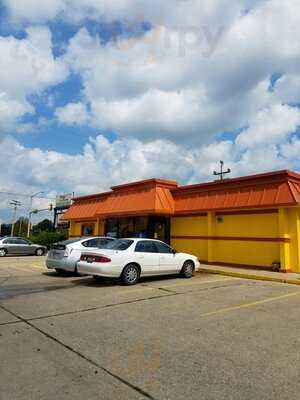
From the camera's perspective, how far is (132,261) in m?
12.5

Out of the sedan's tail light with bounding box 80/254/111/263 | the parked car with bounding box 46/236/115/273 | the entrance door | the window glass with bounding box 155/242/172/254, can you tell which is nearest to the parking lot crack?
the sedan's tail light with bounding box 80/254/111/263

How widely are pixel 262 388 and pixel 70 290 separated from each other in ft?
26.2

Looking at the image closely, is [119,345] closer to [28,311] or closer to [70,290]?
[28,311]

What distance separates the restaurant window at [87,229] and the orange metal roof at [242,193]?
959cm

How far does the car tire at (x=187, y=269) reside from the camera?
14.4 meters

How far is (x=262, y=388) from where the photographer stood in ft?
14.3

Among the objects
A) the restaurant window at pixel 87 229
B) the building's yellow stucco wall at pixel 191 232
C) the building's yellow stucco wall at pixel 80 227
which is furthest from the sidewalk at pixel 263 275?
the restaurant window at pixel 87 229

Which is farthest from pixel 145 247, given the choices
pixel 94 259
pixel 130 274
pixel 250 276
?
pixel 250 276

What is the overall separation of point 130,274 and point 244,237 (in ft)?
24.0

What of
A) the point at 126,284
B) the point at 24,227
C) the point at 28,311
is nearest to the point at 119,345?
the point at 28,311

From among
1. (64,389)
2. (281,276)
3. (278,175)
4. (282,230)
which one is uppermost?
(278,175)

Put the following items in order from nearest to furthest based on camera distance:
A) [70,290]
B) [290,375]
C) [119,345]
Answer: [290,375]
[119,345]
[70,290]

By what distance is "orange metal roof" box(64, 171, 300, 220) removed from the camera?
15938 mm

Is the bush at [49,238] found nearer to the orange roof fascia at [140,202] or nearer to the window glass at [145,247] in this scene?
the orange roof fascia at [140,202]
